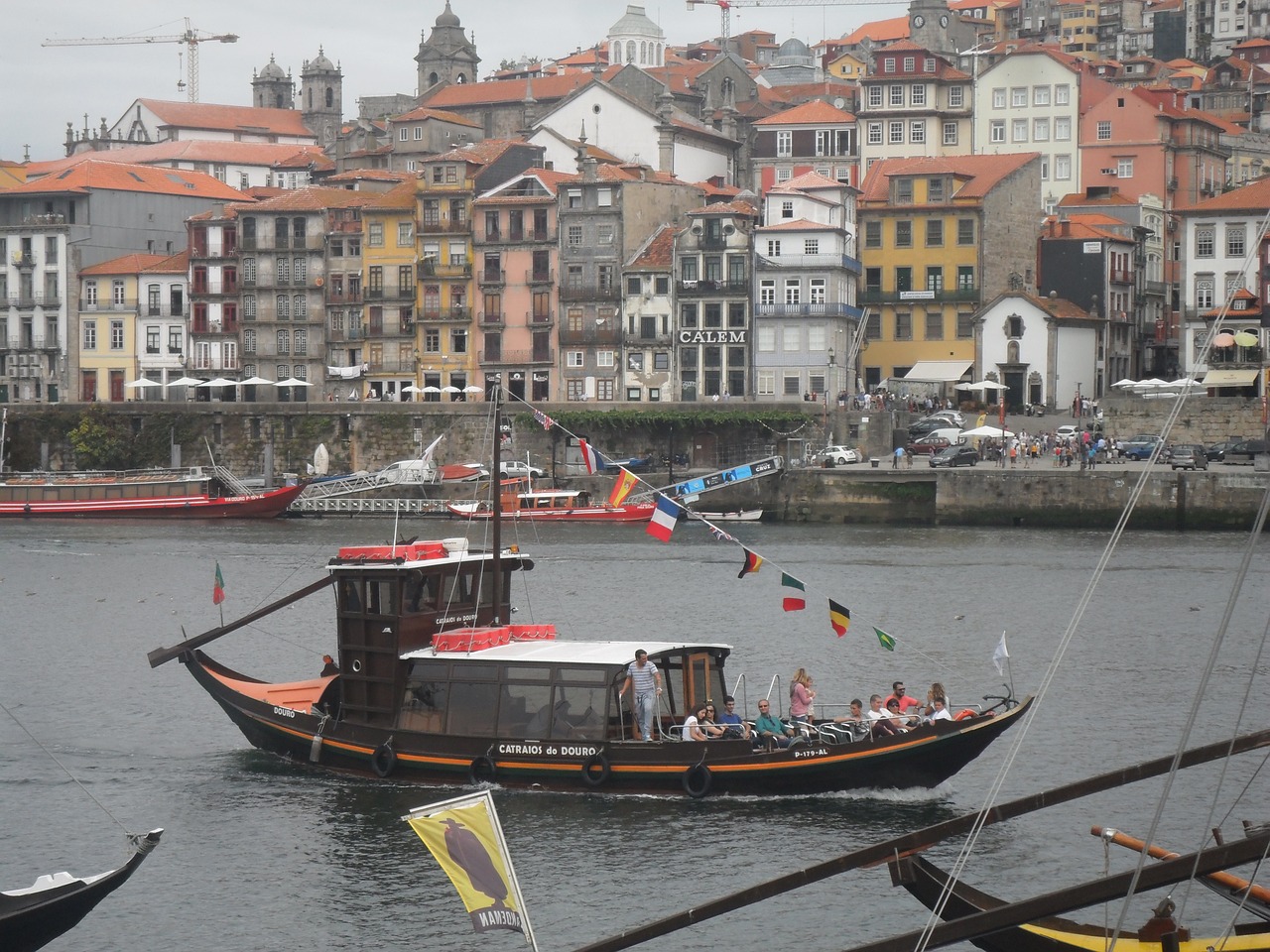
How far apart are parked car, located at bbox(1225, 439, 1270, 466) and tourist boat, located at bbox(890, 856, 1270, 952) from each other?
191 ft

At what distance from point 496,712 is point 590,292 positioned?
63.9 metres

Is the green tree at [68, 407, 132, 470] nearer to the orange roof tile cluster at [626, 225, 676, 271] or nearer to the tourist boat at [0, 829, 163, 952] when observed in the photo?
the orange roof tile cluster at [626, 225, 676, 271]

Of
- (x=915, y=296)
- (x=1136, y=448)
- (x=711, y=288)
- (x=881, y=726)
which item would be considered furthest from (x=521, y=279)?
(x=881, y=726)

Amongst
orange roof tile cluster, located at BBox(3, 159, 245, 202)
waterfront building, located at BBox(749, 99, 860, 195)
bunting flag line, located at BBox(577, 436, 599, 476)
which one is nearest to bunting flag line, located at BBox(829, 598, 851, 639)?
bunting flag line, located at BBox(577, 436, 599, 476)

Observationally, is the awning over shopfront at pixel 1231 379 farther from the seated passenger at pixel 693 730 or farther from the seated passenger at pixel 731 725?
the seated passenger at pixel 693 730

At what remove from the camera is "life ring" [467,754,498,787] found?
103 feet

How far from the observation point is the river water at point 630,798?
88.5 ft

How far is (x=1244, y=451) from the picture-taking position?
247 feet

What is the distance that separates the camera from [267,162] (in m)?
140

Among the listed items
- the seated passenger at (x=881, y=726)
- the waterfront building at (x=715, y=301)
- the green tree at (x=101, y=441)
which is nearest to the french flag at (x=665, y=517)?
the seated passenger at (x=881, y=726)

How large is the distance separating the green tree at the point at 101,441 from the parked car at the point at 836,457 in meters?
35.1

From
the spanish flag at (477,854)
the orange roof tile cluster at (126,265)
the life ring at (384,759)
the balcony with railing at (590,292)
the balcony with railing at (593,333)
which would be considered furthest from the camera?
the orange roof tile cluster at (126,265)

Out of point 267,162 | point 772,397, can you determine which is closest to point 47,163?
point 267,162

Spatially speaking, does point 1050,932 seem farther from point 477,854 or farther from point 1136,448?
point 1136,448
